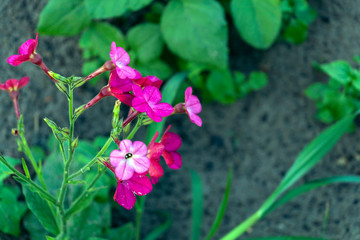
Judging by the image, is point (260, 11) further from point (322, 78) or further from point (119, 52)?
point (119, 52)

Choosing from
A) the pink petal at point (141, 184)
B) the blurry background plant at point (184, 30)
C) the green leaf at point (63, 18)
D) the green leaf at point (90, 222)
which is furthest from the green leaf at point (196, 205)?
the green leaf at point (63, 18)

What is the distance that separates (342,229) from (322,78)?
0.72 meters

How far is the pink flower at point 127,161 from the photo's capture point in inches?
32.7

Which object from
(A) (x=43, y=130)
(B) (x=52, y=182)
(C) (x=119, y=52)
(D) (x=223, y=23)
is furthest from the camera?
(A) (x=43, y=130)

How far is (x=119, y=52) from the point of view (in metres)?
0.91

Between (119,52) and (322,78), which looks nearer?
(119,52)

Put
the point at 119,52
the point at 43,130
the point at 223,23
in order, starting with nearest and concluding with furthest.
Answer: the point at 119,52 < the point at 223,23 < the point at 43,130

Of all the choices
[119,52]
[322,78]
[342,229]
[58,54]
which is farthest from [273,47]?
[119,52]

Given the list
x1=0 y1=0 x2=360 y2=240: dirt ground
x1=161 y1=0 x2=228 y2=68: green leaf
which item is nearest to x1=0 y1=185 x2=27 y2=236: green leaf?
x1=0 y1=0 x2=360 y2=240: dirt ground

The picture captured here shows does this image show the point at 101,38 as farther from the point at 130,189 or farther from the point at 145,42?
the point at 130,189

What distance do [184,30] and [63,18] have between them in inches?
20.1

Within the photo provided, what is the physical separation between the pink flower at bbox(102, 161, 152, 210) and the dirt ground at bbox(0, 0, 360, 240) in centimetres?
91

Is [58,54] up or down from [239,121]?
up

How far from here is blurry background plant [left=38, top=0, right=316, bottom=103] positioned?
1706mm
